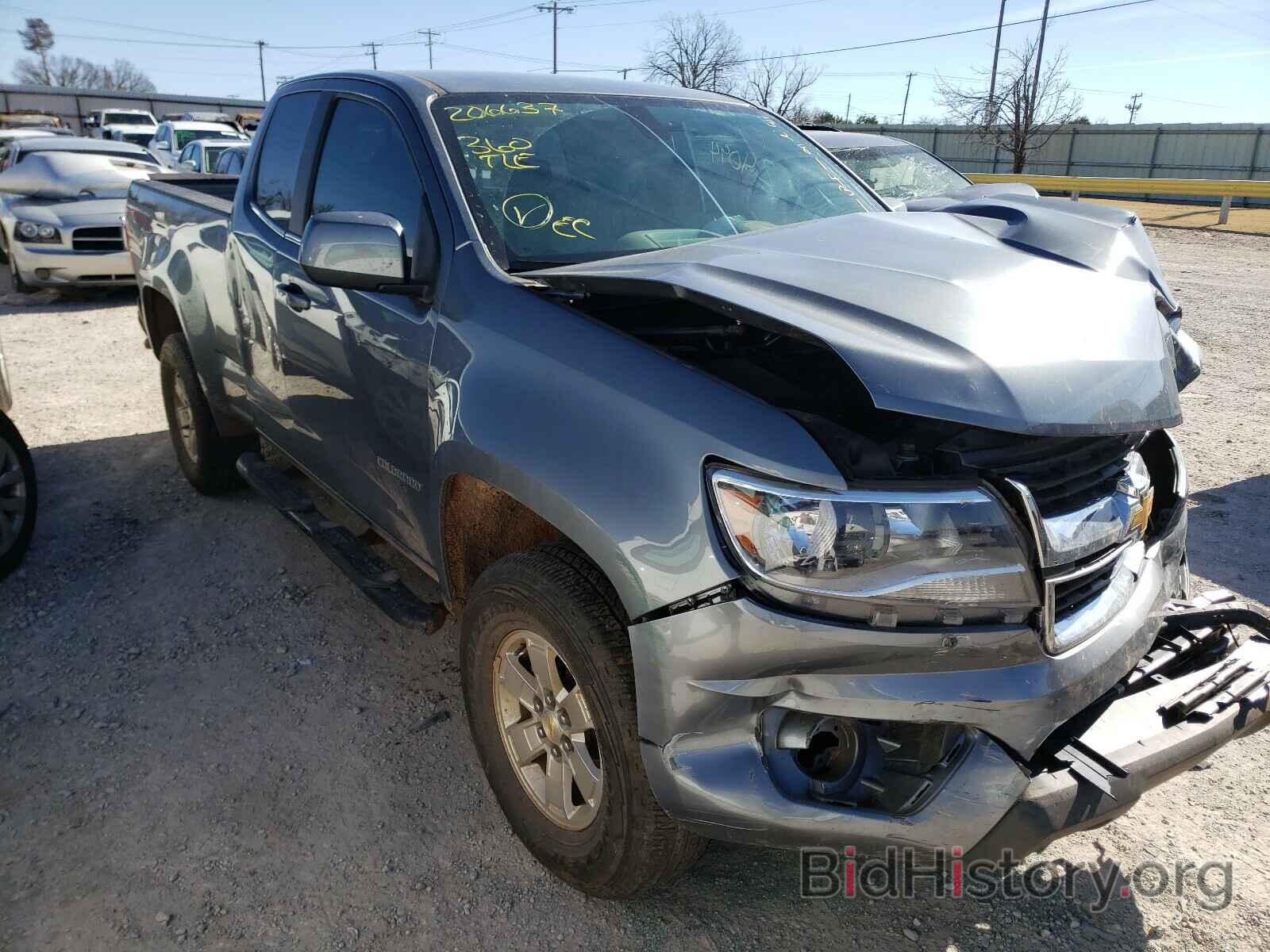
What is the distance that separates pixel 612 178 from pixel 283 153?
1.62 metres

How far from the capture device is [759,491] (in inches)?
70.8

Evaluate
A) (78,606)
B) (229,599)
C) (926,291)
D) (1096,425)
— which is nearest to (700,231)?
(926,291)

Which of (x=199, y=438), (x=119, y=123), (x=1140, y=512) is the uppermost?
(x=119, y=123)

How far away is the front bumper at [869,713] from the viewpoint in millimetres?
1770

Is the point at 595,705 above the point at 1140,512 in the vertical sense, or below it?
below

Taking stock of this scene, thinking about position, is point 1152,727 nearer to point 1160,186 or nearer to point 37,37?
point 1160,186

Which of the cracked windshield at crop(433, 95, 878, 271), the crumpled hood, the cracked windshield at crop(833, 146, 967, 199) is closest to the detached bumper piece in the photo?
the crumpled hood

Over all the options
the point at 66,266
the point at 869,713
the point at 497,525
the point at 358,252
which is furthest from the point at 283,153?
the point at 66,266

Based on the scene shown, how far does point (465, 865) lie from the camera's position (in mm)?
2559

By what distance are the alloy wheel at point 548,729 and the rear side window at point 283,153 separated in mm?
2107

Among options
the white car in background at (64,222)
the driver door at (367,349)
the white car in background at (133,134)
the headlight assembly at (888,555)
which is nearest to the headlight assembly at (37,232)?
the white car in background at (64,222)

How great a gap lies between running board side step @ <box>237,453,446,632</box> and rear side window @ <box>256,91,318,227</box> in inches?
42.6

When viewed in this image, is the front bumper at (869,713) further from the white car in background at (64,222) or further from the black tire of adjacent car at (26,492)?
the white car in background at (64,222)

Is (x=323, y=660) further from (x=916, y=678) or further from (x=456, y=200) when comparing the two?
(x=916, y=678)
